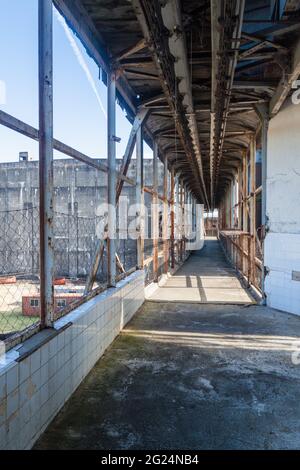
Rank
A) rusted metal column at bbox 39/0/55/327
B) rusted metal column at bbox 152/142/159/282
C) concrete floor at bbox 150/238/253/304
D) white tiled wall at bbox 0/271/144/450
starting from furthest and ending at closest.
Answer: rusted metal column at bbox 152/142/159/282, concrete floor at bbox 150/238/253/304, rusted metal column at bbox 39/0/55/327, white tiled wall at bbox 0/271/144/450

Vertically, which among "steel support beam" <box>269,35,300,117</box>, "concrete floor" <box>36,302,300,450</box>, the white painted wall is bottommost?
"concrete floor" <box>36,302,300,450</box>

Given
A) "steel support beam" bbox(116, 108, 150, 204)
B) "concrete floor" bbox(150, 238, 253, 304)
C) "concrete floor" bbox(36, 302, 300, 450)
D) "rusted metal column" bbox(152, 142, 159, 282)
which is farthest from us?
"rusted metal column" bbox(152, 142, 159, 282)

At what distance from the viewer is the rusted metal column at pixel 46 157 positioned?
2.31m

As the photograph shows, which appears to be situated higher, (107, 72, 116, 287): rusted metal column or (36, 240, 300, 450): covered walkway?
(107, 72, 116, 287): rusted metal column

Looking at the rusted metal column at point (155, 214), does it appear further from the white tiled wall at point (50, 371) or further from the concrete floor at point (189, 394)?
the white tiled wall at point (50, 371)

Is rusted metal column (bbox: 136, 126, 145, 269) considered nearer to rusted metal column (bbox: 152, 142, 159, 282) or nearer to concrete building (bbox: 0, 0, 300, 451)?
concrete building (bbox: 0, 0, 300, 451)

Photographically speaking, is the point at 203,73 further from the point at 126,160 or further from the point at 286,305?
the point at 286,305

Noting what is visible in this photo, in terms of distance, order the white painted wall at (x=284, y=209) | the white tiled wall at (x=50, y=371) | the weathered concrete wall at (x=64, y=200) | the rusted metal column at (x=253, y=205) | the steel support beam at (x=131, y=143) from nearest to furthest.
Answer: the white tiled wall at (x=50, y=371) → the steel support beam at (x=131, y=143) → the white painted wall at (x=284, y=209) → the rusted metal column at (x=253, y=205) → the weathered concrete wall at (x=64, y=200)

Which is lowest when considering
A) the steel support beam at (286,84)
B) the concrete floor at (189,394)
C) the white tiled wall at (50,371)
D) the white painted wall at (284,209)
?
the concrete floor at (189,394)

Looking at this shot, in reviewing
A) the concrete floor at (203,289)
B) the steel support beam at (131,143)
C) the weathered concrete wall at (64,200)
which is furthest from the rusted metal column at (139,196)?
the weathered concrete wall at (64,200)

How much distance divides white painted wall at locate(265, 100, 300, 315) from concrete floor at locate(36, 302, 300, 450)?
3.17ft

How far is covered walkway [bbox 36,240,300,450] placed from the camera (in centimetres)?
212

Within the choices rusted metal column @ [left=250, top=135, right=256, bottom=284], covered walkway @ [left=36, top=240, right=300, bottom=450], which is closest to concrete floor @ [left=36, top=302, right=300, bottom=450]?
covered walkway @ [left=36, top=240, right=300, bottom=450]

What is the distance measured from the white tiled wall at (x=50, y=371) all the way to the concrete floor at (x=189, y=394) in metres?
0.12
